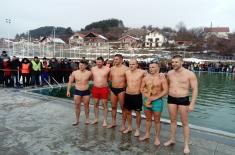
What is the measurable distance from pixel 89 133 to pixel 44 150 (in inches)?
49.2

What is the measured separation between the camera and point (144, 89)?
5.54m

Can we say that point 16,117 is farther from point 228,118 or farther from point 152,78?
point 228,118

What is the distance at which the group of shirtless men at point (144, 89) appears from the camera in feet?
16.3

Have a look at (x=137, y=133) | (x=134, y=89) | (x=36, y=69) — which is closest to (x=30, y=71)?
(x=36, y=69)

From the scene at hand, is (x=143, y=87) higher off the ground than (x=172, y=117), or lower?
higher

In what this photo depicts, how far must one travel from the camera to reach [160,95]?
17.4ft

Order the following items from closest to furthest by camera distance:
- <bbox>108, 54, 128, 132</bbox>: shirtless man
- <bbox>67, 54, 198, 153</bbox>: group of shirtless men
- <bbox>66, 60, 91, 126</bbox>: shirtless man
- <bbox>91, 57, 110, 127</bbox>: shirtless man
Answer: <bbox>67, 54, 198, 153</bbox>: group of shirtless men < <bbox>108, 54, 128, 132</bbox>: shirtless man < <bbox>91, 57, 110, 127</bbox>: shirtless man < <bbox>66, 60, 91, 126</bbox>: shirtless man

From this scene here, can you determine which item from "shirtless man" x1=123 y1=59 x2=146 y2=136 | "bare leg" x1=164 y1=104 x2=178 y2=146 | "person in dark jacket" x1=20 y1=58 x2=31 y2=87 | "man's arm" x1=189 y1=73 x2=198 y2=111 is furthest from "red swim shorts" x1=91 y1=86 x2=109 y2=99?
"person in dark jacket" x1=20 y1=58 x2=31 y2=87

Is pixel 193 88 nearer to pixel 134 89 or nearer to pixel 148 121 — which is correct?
pixel 148 121

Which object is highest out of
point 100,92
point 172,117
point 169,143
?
point 100,92

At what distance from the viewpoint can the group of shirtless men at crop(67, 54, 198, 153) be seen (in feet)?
16.3

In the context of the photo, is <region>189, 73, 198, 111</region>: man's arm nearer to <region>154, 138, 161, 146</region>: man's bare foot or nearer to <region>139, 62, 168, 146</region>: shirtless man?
<region>139, 62, 168, 146</region>: shirtless man

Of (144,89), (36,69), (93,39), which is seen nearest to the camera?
(144,89)

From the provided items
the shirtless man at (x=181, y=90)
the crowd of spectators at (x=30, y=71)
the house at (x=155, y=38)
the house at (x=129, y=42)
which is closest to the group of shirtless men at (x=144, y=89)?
the shirtless man at (x=181, y=90)
